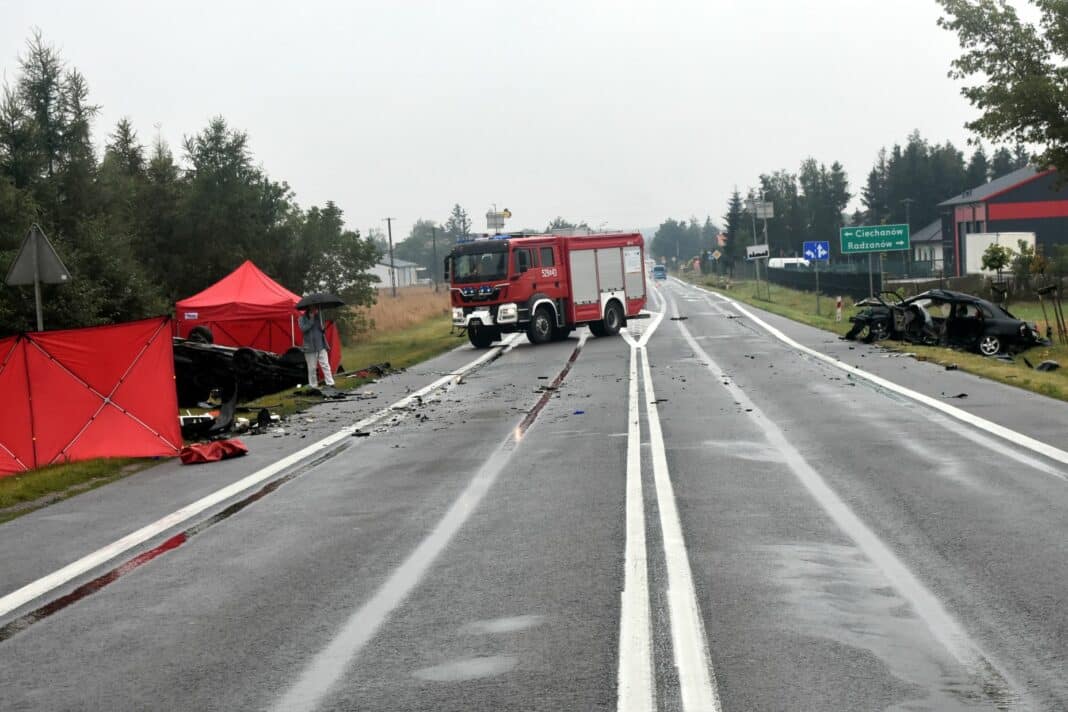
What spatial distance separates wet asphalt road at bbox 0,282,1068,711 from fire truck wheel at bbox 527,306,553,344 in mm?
21659

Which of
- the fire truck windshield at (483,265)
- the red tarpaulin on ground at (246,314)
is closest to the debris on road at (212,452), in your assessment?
the red tarpaulin on ground at (246,314)

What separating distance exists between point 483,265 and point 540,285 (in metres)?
1.90

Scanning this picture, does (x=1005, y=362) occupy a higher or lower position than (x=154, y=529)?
lower

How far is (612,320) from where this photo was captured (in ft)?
130

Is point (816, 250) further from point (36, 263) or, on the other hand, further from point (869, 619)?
point (869, 619)

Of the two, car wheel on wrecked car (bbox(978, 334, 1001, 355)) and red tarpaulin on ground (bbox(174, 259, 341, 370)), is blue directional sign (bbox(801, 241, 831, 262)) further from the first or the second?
red tarpaulin on ground (bbox(174, 259, 341, 370))

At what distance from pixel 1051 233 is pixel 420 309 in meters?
47.2

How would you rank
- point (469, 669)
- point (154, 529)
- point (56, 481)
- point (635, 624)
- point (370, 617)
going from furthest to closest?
point (56, 481), point (154, 529), point (370, 617), point (635, 624), point (469, 669)

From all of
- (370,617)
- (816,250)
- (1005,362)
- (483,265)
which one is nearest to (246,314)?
(483,265)

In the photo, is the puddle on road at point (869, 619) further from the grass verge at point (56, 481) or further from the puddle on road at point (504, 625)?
the grass verge at point (56, 481)

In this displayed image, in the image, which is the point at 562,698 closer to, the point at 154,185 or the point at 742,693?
the point at 742,693

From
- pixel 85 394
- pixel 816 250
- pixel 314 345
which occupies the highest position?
pixel 816 250

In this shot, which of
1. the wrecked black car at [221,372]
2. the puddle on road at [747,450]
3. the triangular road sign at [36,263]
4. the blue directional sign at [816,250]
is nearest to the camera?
the puddle on road at [747,450]

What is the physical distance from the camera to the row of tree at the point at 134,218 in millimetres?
36344
